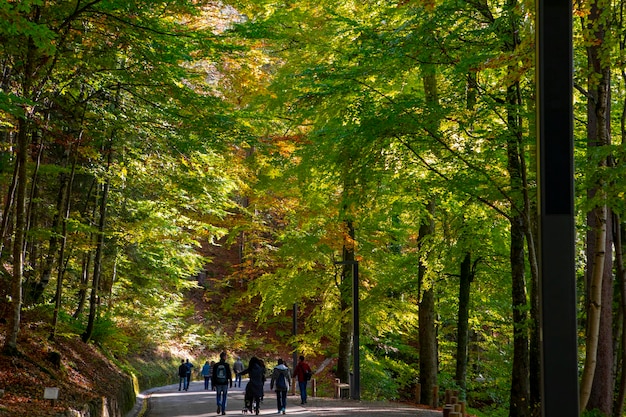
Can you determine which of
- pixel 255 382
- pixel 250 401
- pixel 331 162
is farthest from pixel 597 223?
pixel 250 401

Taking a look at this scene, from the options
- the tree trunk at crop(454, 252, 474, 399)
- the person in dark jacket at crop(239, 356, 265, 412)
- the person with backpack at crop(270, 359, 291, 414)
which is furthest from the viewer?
the tree trunk at crop(454, 252, 474, 399)

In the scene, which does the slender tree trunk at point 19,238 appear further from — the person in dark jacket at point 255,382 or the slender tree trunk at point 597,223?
the slender tree trunk at point 597,223

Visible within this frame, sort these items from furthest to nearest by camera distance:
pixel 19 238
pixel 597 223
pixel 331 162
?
pixel 331 162 < pixel 19 238 < pixel 597 223

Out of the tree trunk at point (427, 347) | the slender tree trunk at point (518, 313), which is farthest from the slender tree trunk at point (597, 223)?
the tree trunk at point (427, 347)

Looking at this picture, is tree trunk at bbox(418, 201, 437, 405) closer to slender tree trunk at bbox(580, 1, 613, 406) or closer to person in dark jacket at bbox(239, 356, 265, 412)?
person in dark jacket at bbox(239, 356, 265, 412)

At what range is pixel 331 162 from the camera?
15.7 meters

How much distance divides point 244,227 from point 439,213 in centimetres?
847

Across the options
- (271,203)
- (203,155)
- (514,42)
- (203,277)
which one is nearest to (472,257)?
(271,203)

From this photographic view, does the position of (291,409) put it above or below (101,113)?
below

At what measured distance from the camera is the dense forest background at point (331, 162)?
11828 millimetres

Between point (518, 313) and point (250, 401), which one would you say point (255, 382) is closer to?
point (250, 401)

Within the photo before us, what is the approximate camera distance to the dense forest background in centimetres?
1183

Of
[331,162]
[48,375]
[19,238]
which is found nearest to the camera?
[19,238]

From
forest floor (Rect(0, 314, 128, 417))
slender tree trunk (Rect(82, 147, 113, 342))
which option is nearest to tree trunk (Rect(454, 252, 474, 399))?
forest floor (Rect(0, 314, 128, 417))
